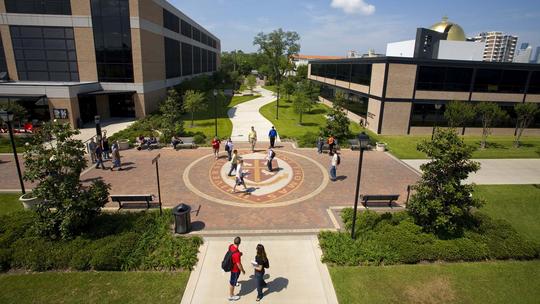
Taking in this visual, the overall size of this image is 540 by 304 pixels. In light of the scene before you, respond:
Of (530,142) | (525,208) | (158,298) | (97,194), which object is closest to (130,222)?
(97,194)

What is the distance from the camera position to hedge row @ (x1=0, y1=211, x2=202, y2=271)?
32.4ft

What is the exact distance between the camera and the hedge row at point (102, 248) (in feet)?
32.4

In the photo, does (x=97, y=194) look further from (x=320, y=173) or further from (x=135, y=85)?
(x=135, y=85)

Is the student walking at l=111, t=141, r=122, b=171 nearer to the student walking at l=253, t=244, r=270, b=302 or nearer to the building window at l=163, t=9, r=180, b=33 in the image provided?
the student walking at l=253, t=244, r=270, b=302

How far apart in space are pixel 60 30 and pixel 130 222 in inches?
1192

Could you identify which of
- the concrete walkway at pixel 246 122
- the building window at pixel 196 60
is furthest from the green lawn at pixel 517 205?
the building window at pixel 196 60

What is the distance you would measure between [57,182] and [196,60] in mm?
55420

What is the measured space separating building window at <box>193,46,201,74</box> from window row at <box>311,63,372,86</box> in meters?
24.0

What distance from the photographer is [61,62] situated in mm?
32938

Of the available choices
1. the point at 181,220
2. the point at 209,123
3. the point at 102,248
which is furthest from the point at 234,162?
the point at 209,123

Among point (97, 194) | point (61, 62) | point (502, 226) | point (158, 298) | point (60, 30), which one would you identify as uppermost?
point (60, 30)

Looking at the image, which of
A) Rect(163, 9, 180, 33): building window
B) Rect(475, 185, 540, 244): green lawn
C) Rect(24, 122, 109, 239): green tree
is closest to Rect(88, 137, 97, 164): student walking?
Rect(24, 122, 109, 239): green tree

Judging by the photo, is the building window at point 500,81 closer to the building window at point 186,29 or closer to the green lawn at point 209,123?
the green lawn at point 209,123

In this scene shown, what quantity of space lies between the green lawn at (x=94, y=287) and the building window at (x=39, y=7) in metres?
31.8
